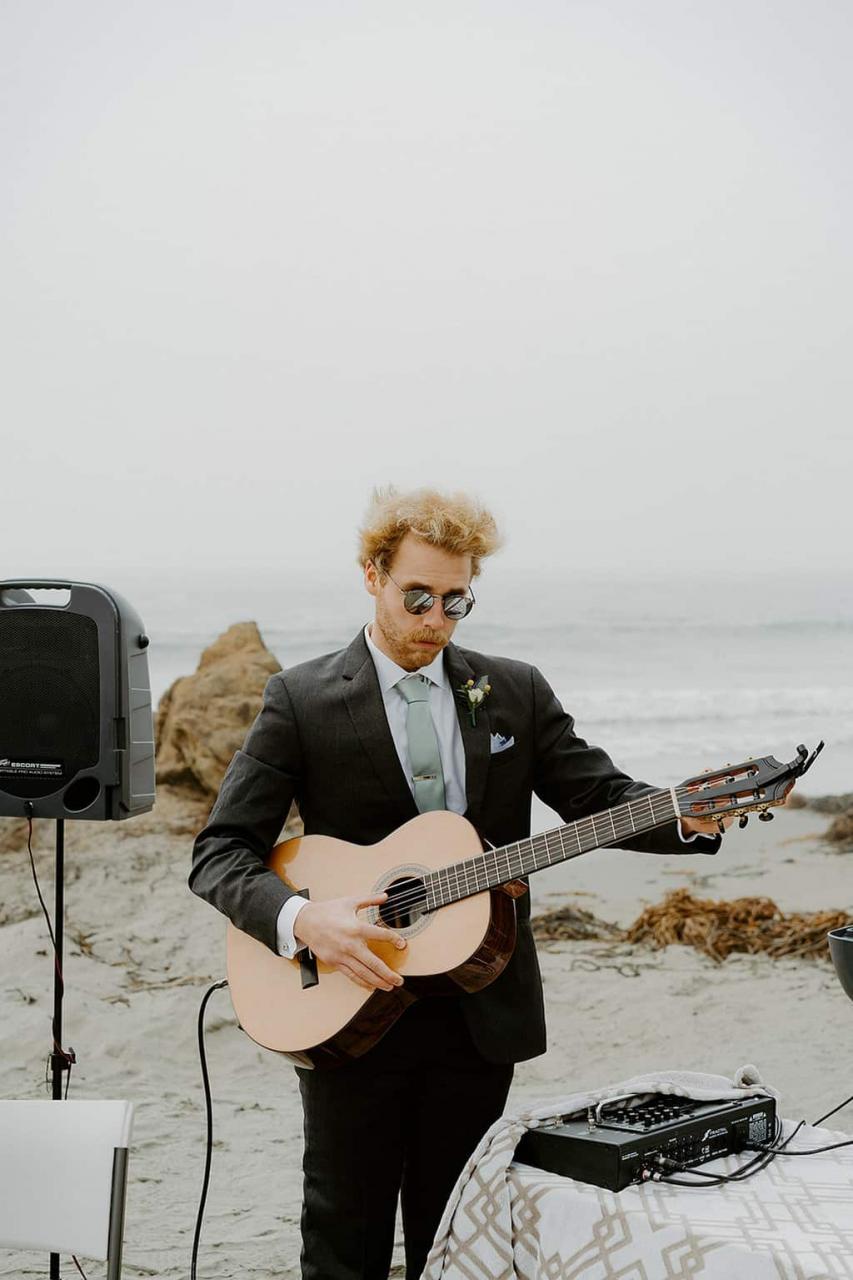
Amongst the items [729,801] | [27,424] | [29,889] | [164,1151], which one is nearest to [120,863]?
[29,889]

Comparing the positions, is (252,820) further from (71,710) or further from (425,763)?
(71,710)

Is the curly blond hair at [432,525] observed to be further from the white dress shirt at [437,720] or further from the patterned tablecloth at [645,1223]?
the patterned tablecloth at [645,1223]

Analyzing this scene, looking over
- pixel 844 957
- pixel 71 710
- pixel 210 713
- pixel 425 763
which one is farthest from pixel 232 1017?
pixel 844 957

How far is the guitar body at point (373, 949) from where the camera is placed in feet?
7.41

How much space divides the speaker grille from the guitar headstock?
1.29 metres

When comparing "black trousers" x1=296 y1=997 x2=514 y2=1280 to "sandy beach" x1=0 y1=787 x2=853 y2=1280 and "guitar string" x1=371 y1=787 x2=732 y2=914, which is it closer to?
"guitar string" x1=371 y1=787 x2=732 y2=914

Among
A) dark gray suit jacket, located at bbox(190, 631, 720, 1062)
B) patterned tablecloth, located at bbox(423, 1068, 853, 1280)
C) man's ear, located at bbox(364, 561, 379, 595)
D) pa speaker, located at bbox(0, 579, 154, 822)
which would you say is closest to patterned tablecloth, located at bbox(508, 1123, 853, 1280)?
patterned tablecloth, located at bbox(423, 1068, 853, 1280)

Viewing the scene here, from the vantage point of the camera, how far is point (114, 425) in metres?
11.2

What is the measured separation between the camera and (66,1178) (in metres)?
2.18

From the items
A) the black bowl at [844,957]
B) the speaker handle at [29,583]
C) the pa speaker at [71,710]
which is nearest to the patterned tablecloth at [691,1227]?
the black bowl at [844,957]

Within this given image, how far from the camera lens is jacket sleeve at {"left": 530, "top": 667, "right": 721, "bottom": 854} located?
2.47m

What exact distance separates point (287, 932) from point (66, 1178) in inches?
21.0

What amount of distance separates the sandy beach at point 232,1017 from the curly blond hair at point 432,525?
204 cm

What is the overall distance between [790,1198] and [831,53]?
9723 millimetres
